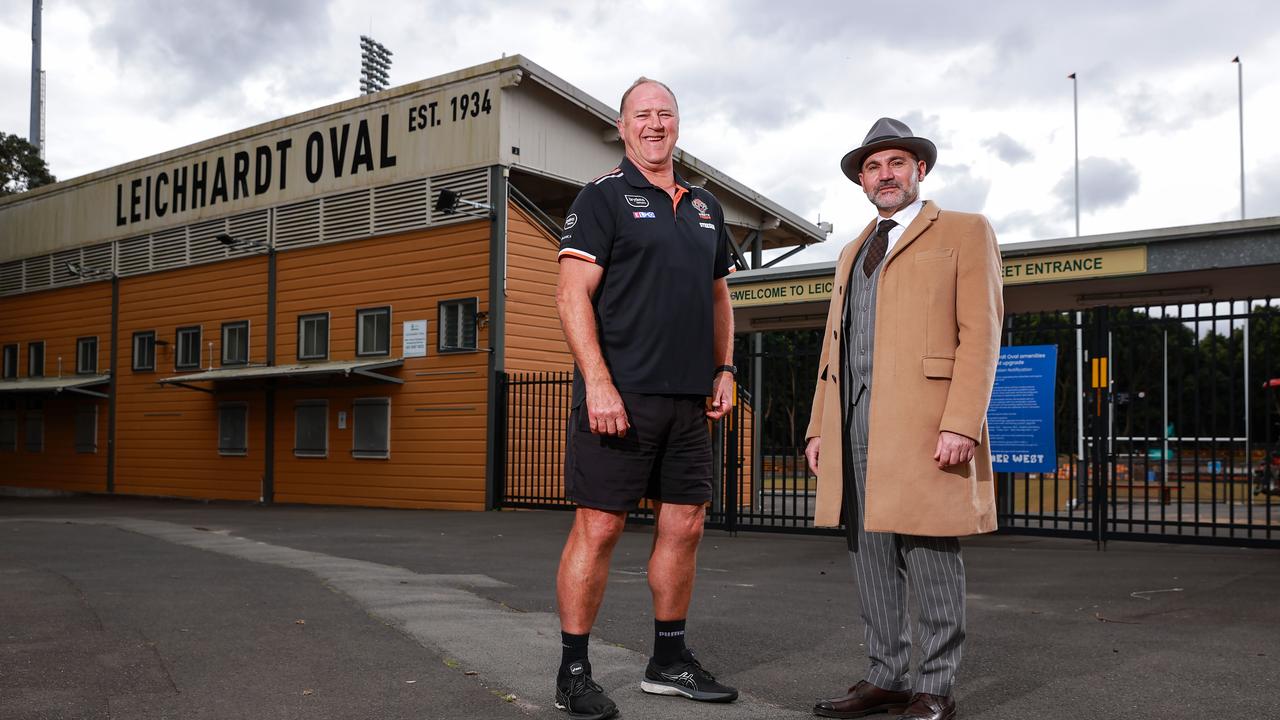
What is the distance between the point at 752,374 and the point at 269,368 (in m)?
8.76

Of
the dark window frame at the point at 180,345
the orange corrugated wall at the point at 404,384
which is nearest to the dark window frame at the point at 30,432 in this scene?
the dark window frame at the point at 180,345

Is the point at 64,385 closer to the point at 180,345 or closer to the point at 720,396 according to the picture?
the point at 180,345

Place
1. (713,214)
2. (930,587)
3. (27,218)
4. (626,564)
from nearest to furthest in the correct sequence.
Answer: (930,587), (713,214), (626,564), (27,218)

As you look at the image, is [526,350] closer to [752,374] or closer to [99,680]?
[752,374]

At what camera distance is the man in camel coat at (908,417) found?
360cm

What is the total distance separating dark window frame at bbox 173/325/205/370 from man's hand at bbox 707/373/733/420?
2136cm

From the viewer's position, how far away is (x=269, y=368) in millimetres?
20875

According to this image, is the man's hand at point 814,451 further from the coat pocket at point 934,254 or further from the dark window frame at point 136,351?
the dark window frame at point 136,351

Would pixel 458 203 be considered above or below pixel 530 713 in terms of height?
above

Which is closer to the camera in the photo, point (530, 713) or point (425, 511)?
point (530, 713)

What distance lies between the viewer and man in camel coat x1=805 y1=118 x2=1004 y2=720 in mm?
3604

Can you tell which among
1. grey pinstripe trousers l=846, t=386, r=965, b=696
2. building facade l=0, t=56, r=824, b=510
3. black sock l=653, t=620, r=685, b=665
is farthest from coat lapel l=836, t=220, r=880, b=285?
building facade l=0, t=56, r=824, b=510

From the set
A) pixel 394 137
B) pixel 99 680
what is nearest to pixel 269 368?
pixel 394 137

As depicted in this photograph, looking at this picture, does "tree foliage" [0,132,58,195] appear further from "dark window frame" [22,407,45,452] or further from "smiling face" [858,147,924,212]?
"smiling face" [858,147,924,212]
